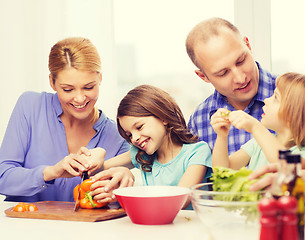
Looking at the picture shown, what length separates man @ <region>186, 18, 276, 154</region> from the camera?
1.81 m

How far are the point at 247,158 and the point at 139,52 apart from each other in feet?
5.06

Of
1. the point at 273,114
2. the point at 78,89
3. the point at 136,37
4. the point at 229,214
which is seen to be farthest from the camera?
the point at 136,37

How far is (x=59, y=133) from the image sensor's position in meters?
2.21

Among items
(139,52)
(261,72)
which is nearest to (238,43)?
(261,72)

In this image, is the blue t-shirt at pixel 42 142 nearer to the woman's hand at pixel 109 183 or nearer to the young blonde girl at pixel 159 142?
the young blonde girl at pixel 159 142

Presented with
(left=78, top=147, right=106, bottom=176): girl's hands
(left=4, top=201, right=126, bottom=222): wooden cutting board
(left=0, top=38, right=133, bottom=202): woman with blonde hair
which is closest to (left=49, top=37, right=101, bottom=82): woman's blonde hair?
(left=0, top=38, right=133, bottom=202): woman with blonde hair

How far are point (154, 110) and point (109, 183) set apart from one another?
409 millimetres

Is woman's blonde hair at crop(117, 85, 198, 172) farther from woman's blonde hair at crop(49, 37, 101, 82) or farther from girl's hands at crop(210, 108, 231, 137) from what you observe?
girl's hands at crop(210, 108, 231, 137)

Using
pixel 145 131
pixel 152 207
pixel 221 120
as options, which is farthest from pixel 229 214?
pixel 145 131

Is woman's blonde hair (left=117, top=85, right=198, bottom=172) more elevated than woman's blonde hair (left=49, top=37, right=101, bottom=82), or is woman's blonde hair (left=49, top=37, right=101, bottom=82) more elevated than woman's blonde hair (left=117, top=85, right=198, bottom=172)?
woman's blonde hair (left=49, top=37, right=101, bottom=82)

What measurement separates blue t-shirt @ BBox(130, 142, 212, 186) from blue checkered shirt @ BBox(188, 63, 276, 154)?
0.62 feet

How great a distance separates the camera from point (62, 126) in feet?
7.29

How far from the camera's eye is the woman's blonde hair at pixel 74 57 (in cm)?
197

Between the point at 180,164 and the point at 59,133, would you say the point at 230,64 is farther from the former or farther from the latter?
the point at 59,133
